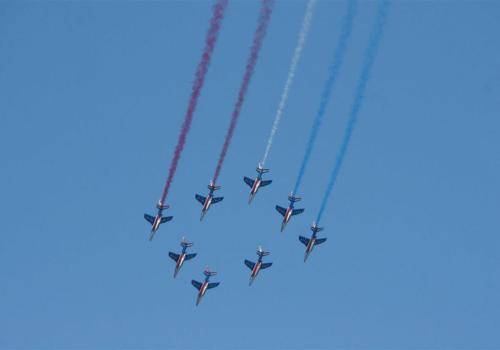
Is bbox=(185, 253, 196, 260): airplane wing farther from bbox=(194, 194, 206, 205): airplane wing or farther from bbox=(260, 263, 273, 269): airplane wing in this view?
bbox=(260, 263, 273, 269): airplane wing

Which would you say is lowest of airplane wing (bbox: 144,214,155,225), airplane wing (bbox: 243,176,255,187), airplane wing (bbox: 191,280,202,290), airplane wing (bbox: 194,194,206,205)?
airplane wing (bbox: 191,280,202,290)

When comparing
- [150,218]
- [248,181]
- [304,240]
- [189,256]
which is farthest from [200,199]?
[304,240]

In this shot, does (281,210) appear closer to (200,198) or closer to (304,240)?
(304,240)

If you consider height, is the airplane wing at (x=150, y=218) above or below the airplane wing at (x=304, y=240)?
below

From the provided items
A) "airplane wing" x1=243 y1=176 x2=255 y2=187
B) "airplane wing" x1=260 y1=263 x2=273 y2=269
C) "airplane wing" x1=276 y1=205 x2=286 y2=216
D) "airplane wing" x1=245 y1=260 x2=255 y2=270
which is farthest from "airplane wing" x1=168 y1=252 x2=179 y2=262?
"airplane wing" x1=276 y1=205 x2=286 y2=216

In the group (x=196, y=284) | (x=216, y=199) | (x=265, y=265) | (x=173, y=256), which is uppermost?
(x=216, y=199)

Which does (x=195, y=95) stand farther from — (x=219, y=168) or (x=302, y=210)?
(x=302, y=210)

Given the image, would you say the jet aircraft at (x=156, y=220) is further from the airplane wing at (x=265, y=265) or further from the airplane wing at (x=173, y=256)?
the airplane wing at (x=265, y=265)

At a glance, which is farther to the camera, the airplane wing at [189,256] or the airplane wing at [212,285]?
the airplane wing at [212,285]

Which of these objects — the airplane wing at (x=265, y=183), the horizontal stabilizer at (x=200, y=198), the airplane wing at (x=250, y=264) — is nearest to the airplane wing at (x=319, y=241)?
the airplane wing at (x=250, y=264)

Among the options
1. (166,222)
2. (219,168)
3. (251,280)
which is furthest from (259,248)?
(219,168)

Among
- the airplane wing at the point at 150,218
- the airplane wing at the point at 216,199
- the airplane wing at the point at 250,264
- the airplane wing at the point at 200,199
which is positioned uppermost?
the airplane wing at the point at 216,199

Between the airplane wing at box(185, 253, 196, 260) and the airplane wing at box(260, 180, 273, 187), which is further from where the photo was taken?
the airplane wing at box(185, 253, 196, 260)

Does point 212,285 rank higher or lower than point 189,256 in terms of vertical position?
lower
